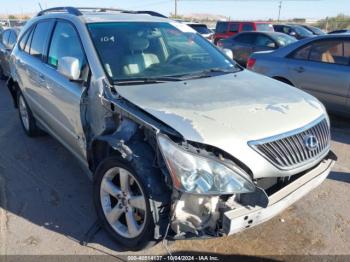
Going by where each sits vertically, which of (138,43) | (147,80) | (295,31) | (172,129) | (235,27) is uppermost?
(138,43)

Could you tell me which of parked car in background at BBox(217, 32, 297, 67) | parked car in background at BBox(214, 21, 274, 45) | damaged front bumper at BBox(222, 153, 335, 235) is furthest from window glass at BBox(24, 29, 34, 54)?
parked car in background at BBox(214, 21, 274, 45)

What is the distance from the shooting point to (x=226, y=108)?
9.18ft

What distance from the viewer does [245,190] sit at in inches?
94.4

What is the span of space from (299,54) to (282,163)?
430 cm

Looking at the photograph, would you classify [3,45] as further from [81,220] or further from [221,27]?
[221,27]

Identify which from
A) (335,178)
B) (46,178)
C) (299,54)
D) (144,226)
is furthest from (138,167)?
(299,54)

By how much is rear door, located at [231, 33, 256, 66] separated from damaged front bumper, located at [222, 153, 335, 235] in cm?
990

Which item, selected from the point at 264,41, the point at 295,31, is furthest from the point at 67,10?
the point at 295,31

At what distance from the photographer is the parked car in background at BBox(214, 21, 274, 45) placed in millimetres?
16531

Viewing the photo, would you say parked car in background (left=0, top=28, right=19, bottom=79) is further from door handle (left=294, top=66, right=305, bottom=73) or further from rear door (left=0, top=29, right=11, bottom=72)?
door handle (left=294, top=66, right=305, bottom=73)

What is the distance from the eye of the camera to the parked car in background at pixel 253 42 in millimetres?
11758

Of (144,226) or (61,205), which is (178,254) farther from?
(61,205)

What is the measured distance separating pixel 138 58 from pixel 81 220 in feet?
5.36

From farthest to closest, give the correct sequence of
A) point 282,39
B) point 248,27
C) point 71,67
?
point 248,27 → point 282,39 → point 71,67
